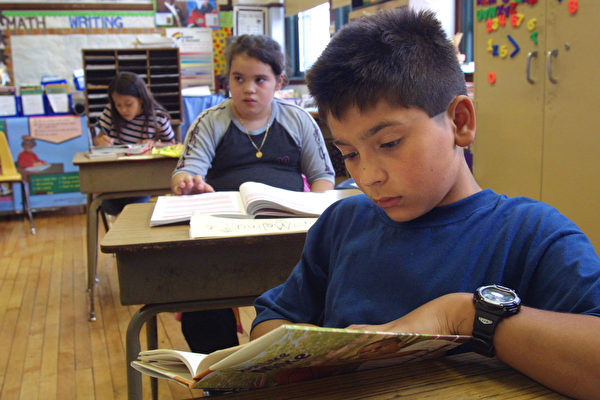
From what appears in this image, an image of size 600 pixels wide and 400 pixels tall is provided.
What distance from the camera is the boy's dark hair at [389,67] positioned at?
690 mm

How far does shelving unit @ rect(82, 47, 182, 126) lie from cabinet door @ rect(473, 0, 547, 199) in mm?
2121

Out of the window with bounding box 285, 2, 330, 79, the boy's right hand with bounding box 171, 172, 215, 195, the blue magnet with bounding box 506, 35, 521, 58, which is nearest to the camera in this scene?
the boy's right hand with bounding box 171, 172, 215, 195

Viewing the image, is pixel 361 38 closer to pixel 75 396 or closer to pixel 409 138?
pixel 409 138

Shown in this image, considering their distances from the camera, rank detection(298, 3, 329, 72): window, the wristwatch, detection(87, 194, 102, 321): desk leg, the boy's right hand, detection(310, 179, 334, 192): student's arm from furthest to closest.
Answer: detection(298, 3, 329, 72): window
detection(87, 194, 102, 321): desk leg
detection(310, 179, 334, 192): student's arm
the boy's right hand
the wristwatch

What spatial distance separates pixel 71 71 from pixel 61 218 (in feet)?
5.22

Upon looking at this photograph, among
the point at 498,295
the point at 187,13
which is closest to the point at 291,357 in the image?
the point at 498,295

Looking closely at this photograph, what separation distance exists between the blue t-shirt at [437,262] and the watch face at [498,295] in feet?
0.19

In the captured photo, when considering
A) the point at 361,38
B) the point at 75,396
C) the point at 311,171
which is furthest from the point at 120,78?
Result: the point at 361,38

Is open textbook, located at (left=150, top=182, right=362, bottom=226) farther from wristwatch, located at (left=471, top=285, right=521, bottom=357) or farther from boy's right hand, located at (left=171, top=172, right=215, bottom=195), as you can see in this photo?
wristwatch, located at (left=471, top=285, right=521, bottom=357)

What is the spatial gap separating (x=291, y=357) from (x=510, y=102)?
274 cm

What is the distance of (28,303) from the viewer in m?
2.89

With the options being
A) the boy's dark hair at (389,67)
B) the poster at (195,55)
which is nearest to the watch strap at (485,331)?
the boy's dark hair at (389,67)

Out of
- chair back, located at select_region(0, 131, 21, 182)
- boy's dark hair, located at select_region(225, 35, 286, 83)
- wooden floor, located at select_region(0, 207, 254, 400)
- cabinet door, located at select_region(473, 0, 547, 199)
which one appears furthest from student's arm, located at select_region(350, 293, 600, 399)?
chair back, located at select_region(0, 131, 21, 182)

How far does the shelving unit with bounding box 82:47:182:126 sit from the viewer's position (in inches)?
167
